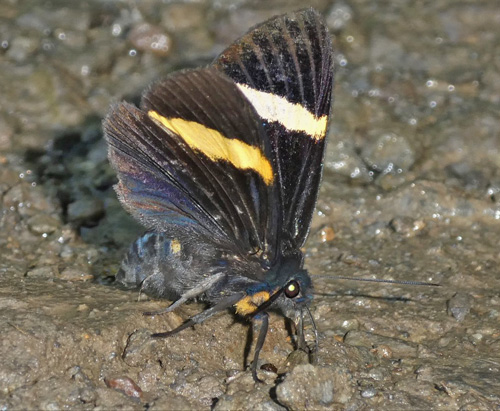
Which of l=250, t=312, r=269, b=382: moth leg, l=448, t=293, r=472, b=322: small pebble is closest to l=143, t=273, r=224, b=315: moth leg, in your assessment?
l=250, t=312, r=269, b=382: moth leg

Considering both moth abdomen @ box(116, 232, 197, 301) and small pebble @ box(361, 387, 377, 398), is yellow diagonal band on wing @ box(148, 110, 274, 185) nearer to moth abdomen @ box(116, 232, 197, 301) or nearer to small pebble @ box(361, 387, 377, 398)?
moth abdomen @ box(116, 232, 197, 301)

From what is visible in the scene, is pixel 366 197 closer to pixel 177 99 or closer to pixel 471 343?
pixel 471 343

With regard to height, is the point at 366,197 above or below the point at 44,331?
below

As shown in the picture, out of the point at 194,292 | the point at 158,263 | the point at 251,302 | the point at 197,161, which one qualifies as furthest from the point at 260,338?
A: the point at 197,161

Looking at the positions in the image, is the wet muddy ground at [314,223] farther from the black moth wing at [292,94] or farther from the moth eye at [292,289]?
the black moth wing at [292,94]

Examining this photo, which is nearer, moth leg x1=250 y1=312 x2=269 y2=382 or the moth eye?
moth leg x1=250 y1=312 x2=269 y2=382

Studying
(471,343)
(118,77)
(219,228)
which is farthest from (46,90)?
(471,343)
